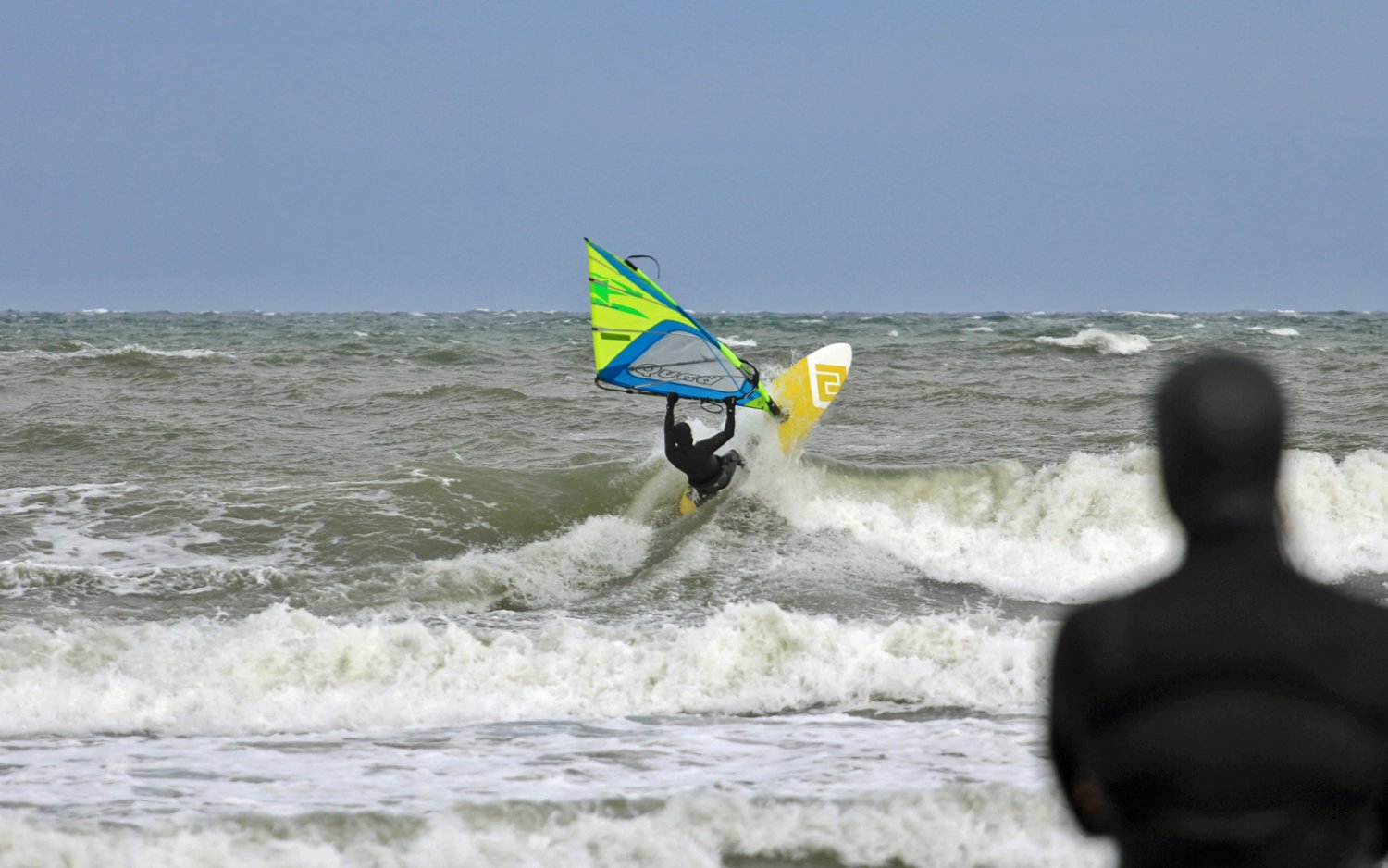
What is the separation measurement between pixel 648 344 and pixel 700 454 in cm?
101

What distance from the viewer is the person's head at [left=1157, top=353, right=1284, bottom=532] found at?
1.37m

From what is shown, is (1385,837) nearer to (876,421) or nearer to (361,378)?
(876,421)

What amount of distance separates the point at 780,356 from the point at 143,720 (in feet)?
76.1

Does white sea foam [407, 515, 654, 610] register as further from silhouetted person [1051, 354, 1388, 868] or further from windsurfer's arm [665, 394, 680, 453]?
silhouetted person [1051, 354, 1388, 868]

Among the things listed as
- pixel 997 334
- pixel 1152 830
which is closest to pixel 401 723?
pixel 1152 830

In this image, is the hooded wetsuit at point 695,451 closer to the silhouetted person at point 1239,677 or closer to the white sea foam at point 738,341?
the silhouetted person at point 1239,677

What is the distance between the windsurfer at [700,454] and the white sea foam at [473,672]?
316 centimetres

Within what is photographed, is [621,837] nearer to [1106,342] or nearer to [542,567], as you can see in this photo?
[542,567]

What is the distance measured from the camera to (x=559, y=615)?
8344 mm

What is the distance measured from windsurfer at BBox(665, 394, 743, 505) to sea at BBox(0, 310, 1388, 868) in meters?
0.37


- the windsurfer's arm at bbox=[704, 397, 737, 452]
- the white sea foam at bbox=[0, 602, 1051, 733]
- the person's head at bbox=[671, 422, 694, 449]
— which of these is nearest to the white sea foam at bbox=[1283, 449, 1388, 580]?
the white sea foam at bbox=[0, 602, 1051, 733]

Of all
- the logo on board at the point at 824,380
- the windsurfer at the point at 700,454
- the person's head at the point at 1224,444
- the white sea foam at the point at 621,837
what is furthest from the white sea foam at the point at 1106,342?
the person's head at the point at 1224,444

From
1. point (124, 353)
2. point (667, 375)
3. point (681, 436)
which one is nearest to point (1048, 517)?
point (681, 436)

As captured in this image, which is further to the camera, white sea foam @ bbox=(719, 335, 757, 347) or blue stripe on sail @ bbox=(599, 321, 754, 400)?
white sea foam @ bbox=(719, 335, 757, 347)
